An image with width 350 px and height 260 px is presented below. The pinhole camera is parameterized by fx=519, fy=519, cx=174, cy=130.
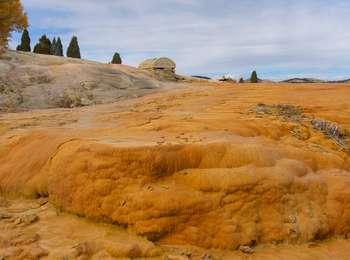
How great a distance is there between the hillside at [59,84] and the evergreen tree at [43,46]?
507 inches

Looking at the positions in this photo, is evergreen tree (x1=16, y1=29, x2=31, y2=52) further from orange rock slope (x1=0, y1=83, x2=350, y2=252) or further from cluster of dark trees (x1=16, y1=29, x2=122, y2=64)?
orange rock slope (x1=0, y1=83, x2=350, y2=252)

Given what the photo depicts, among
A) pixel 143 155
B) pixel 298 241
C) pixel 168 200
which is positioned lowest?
pixel 298 241

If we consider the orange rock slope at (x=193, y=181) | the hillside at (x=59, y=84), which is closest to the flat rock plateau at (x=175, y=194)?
the orange rock slope at (x=193, y=181)

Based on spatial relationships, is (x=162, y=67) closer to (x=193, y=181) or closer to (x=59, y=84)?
(x=59, y=84)

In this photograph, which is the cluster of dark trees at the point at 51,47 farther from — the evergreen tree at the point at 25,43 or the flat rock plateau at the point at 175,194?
the flat rock plateau at the point at 175,194

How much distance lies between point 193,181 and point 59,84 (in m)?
12.9

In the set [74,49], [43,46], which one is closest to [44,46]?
[43,46]

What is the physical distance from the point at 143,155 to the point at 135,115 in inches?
188

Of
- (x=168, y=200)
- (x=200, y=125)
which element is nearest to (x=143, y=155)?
(x=168, y=200)

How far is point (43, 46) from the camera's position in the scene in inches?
1373

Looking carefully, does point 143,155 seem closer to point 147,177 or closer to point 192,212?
point 147,177

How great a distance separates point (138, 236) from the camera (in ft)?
20.7

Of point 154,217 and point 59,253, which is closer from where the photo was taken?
point 59,253

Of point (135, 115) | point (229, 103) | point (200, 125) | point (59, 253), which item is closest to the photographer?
point (59, 253)
